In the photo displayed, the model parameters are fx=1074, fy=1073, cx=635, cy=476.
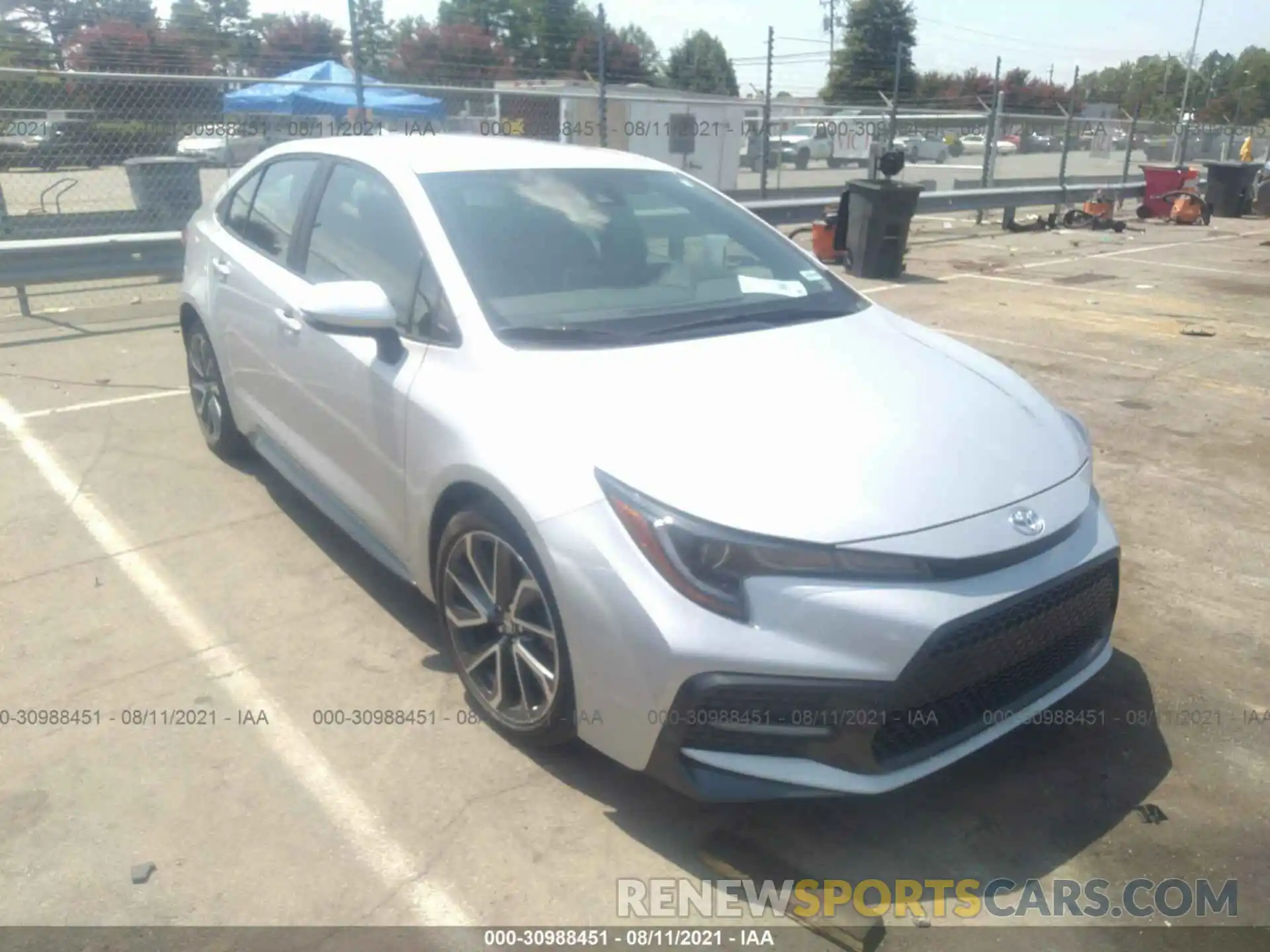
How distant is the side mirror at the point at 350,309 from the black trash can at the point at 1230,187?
69.3ft

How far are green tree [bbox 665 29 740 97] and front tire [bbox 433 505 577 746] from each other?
5035cm

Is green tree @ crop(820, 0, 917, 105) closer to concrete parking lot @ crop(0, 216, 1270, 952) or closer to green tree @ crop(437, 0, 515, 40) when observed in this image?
green tree @ crop(437, 0, 515, 40)

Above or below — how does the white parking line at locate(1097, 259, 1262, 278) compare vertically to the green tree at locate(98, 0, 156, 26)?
below

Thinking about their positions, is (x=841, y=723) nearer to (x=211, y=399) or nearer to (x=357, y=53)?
(x=211, y=399)

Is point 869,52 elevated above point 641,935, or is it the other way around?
point 869,52

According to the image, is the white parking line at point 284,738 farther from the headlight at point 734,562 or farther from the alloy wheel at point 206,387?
the headlight at point 734,562

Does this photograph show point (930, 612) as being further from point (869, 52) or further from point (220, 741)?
point (869, 52)

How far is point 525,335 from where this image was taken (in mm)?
3330

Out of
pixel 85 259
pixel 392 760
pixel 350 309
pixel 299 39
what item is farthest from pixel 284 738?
pixel 299 39

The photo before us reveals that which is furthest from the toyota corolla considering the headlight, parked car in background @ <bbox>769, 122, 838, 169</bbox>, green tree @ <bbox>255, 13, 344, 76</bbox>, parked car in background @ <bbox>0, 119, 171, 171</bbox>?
parked car in background @ <bbox>769, 122, 838, 169</bbox>

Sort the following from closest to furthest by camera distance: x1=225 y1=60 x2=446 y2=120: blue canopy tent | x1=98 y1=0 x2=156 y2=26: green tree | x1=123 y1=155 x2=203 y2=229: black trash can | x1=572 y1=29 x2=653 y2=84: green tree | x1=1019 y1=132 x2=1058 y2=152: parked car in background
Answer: x1=123 y1=155 x2=203 y2=229: black trash can, x1=225 y1=60 x2=446 y2=120: blue canopy tent, x1=98 y1=0 x2=156 y2=26: green tree, x1=572 y1=29 x2=653 y2=84: green tree, x1=1019 y1=132 x2=1058 y2=152: parked car in background

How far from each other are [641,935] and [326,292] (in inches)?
84.4

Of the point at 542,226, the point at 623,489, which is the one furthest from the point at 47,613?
the point at 623,489

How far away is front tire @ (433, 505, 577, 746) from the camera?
2.93 metres
